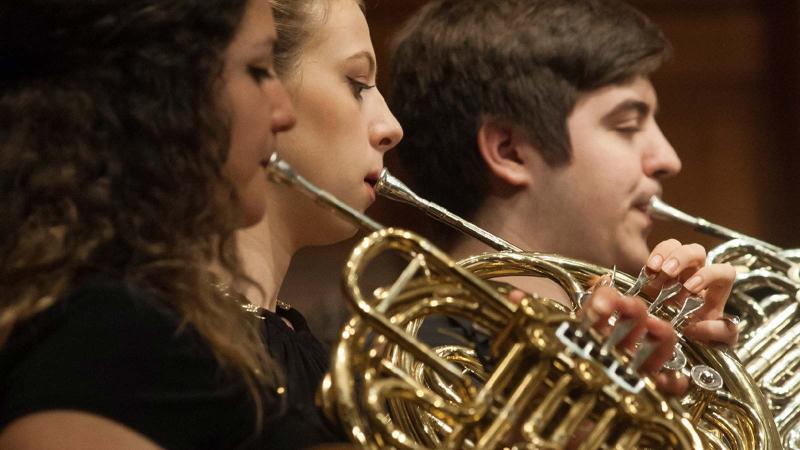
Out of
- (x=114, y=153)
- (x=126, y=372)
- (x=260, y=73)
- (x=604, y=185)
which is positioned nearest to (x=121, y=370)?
(x=126, y=372)

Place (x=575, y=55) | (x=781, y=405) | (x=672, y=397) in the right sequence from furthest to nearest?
(x=575, y=55) → (x=781, y=405) → (x=672, y=397)

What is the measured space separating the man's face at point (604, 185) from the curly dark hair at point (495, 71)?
2cm

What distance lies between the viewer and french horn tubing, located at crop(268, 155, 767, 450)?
92 centimetres

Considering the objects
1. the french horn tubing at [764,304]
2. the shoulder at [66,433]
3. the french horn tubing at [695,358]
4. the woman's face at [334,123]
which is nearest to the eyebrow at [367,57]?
the woman's face at [334,123]

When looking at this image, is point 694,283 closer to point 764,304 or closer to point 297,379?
point 764,304

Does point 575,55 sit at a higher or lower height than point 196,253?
higher

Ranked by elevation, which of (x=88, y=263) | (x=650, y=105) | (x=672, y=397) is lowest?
(x=88, y=263)

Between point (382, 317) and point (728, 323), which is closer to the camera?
point (382, 317)

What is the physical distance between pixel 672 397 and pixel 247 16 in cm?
51

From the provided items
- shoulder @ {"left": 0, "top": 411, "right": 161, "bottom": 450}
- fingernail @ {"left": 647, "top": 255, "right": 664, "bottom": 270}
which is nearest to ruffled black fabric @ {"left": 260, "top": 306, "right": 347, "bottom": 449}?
shoulder @ {"left": 0, "top": 411, "right": 161, "bottom": 450}

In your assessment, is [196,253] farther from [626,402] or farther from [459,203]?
[459,203]

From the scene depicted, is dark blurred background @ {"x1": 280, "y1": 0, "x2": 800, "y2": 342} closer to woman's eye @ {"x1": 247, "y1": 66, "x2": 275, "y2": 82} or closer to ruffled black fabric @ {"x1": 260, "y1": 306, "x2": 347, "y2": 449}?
ruffled black fabric @ {"x1": 260, "y1": 306, "x2": 347, "y2": 449}

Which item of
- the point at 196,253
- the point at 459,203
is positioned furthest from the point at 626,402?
the point at 459,203

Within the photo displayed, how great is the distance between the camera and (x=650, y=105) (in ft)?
5.43
